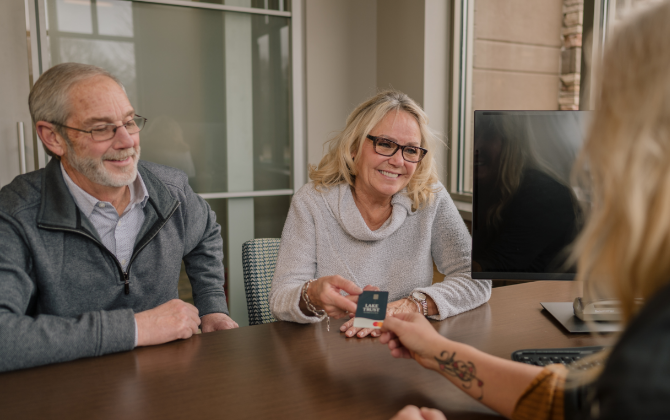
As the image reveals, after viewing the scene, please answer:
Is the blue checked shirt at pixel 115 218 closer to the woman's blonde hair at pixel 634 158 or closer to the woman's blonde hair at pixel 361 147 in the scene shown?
the woman's blonde hair at pixel 361 147

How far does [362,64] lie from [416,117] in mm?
1779

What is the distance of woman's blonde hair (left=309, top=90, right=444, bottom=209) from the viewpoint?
1692 mm

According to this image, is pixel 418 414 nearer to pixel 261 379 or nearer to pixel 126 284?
pixel 261 379

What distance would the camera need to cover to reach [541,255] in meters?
1.25

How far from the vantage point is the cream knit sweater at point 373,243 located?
1.60 m

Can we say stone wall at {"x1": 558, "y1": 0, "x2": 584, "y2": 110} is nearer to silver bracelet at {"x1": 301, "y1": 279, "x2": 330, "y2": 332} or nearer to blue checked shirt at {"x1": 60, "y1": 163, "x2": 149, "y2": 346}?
silver bracelet at {"x1": 301, "y1": 279, "x2": 330, "y2": 332}

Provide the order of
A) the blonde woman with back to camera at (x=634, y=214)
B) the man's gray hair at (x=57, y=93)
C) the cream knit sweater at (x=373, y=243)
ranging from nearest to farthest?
the blonde woman with back to camera at (x=634, y=214) < the man's gray hair at (x=57, y=93) < the cream knit sweater at (x=373, y=243)

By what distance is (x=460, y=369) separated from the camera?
0.90m

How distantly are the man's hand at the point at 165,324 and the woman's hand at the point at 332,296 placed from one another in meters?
0.30

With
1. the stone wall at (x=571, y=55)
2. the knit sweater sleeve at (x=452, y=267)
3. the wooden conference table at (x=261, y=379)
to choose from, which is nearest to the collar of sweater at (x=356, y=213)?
the knit sweater sleeve at (x=452, y=267)

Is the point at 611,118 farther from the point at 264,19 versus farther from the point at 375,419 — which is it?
the point at 264,19

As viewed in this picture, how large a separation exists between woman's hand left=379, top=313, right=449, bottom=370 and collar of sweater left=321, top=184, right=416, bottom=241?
546 millimetres

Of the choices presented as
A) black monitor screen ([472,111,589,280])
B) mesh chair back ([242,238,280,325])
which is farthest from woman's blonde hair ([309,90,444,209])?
black monitor screen ([472,111,589,280])

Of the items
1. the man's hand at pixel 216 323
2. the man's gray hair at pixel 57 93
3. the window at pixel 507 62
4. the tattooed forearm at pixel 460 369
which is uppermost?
the window at pixel 507 62
